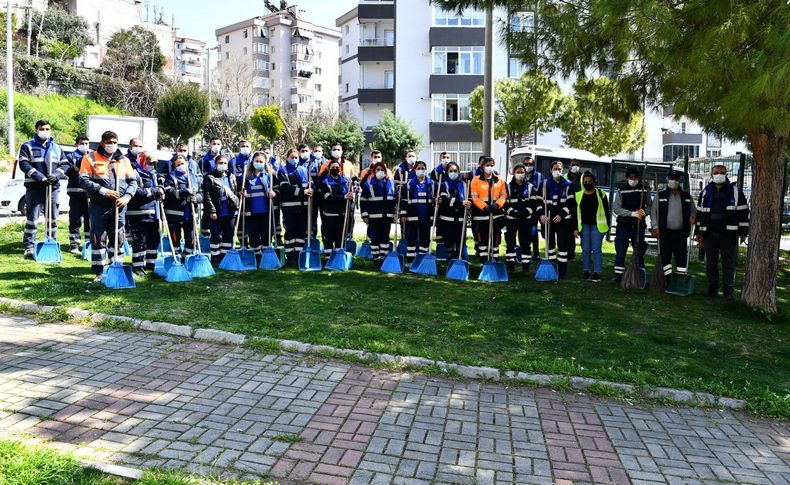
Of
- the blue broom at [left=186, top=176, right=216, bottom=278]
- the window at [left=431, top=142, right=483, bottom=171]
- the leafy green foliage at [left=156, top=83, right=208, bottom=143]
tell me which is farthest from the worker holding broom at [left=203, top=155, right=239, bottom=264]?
the window at [left=431, top=142, right=483, bottom=171]

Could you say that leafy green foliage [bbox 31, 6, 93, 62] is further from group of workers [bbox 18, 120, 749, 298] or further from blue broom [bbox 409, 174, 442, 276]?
blue broom [bbox 409, 174, 442, 276]

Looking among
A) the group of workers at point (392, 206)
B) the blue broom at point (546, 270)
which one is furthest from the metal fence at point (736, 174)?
the blue broom at point (546, 270)

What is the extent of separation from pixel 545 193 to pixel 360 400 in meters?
6.55

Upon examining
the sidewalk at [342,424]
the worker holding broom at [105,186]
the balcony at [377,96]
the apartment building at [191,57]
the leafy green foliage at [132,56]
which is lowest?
the sidewalk at [342,424]

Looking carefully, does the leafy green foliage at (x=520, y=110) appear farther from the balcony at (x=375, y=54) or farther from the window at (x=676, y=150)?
the window at (x=676, y=150)

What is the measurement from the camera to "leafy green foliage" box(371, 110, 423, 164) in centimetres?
4044

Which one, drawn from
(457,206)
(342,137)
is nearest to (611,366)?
(457,206)

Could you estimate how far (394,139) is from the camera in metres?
40.3

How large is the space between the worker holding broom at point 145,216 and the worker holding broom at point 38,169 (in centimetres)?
168

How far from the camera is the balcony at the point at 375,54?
160ft

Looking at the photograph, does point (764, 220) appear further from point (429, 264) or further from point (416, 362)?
point (416, 362)

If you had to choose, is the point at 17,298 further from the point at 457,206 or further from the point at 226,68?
the point at 226,68

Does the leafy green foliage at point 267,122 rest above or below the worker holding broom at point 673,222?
above

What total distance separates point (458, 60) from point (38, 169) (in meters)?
37.2
